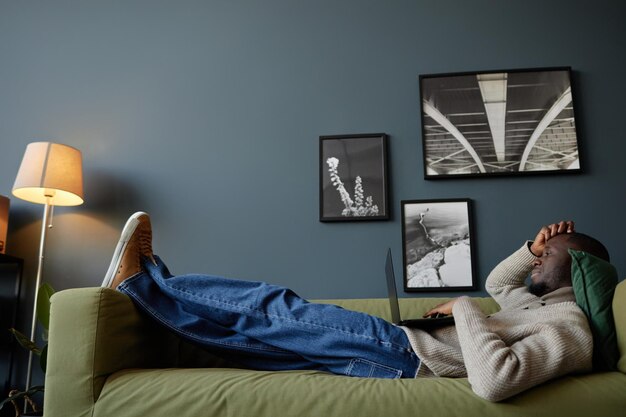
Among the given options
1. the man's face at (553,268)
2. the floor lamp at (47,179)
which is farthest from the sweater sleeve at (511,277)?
the floor lamp at (47,179)

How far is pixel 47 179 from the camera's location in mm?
2611

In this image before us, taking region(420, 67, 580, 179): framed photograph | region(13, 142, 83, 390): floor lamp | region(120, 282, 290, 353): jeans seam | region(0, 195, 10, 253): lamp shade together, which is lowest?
region(120, 282, 290, 353): jeans seam

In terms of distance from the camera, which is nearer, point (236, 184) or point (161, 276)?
point (161, 276)

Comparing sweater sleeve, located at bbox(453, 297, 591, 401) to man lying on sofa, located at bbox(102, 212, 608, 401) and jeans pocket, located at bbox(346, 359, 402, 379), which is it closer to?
man lying on sofa, located at bbox(102, 212, 608, 401)

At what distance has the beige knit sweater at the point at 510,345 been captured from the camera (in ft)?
4.05

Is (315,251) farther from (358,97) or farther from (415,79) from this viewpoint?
(415,79)

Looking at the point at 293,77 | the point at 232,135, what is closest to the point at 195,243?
the point at 232,135

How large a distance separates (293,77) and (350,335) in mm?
1724

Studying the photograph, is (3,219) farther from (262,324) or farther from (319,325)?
(319,325)

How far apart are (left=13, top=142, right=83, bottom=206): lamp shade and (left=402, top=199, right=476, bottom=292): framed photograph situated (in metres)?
1.57

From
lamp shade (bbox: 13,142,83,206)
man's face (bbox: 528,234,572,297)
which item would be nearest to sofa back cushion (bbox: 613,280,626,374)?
man's face (bbox: 528,234,572,297)

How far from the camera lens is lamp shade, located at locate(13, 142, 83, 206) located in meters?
2.62

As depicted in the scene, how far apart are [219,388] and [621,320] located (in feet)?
3.25

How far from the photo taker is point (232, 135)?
288 centimetres
